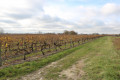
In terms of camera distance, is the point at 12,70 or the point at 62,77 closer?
the point at 62,77

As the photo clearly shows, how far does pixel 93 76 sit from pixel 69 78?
1373 millimetres

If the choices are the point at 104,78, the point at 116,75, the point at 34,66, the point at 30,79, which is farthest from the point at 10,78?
the point at 116,75

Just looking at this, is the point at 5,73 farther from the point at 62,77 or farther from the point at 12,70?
the point at 62,77

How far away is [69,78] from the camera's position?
16.6ft

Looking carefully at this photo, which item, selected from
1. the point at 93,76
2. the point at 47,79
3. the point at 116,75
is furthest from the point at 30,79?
the point at 116,75

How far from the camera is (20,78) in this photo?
5.06 metres

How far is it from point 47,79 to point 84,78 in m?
2.00

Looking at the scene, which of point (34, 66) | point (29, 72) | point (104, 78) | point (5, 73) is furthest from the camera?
point (34, 66)

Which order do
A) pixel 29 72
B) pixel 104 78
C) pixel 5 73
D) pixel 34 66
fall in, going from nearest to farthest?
pixel 104 78 < pixel 5 73 < pixel 29 72 < pixel 34 66

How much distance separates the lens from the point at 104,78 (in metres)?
4.90

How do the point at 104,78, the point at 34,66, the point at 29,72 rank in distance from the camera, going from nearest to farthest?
1. the point at 104,78
2. the point at 29,72
3. the point at 34,66

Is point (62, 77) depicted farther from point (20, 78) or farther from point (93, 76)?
point (20, 78)

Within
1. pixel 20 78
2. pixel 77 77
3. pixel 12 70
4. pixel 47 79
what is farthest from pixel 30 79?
pixel 77 77

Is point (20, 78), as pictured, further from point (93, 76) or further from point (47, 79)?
point (93, 76)
